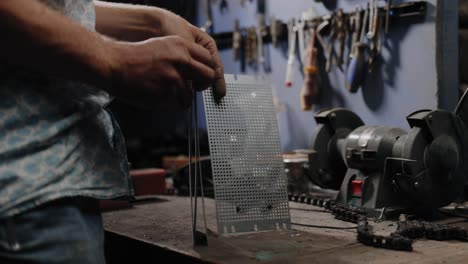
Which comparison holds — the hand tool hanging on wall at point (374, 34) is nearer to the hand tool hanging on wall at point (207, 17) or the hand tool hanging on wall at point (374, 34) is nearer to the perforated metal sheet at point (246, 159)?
the perforated metal sheet at point (246, 159)

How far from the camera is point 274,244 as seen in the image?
44.1 inches

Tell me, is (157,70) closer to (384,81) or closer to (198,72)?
(198,72)

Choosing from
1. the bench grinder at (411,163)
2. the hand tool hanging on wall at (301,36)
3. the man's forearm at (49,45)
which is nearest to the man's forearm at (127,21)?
the man's forearm at (49,45)

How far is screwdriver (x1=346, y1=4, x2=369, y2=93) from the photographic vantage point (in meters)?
2.12

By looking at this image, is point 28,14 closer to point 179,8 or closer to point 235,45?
point 235,45

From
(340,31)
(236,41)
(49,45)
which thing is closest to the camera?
(49,45)

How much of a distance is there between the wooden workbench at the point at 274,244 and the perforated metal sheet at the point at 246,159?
45 mm

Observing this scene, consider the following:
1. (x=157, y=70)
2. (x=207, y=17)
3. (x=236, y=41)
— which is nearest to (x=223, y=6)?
(x=207, y=17)

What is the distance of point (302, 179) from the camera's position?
1893 mm

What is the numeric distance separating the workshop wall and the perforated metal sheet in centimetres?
87

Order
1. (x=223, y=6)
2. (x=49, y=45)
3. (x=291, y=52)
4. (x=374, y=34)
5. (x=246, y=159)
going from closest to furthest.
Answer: (x=49, y=45) → (x=246, y=159) → (x=374, y=34) → (x=291, y=52) → (x=223, y=6)

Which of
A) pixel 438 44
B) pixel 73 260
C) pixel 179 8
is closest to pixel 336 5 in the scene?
pixel 438 44

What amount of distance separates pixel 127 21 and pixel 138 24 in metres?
0.02

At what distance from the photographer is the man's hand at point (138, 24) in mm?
1064
